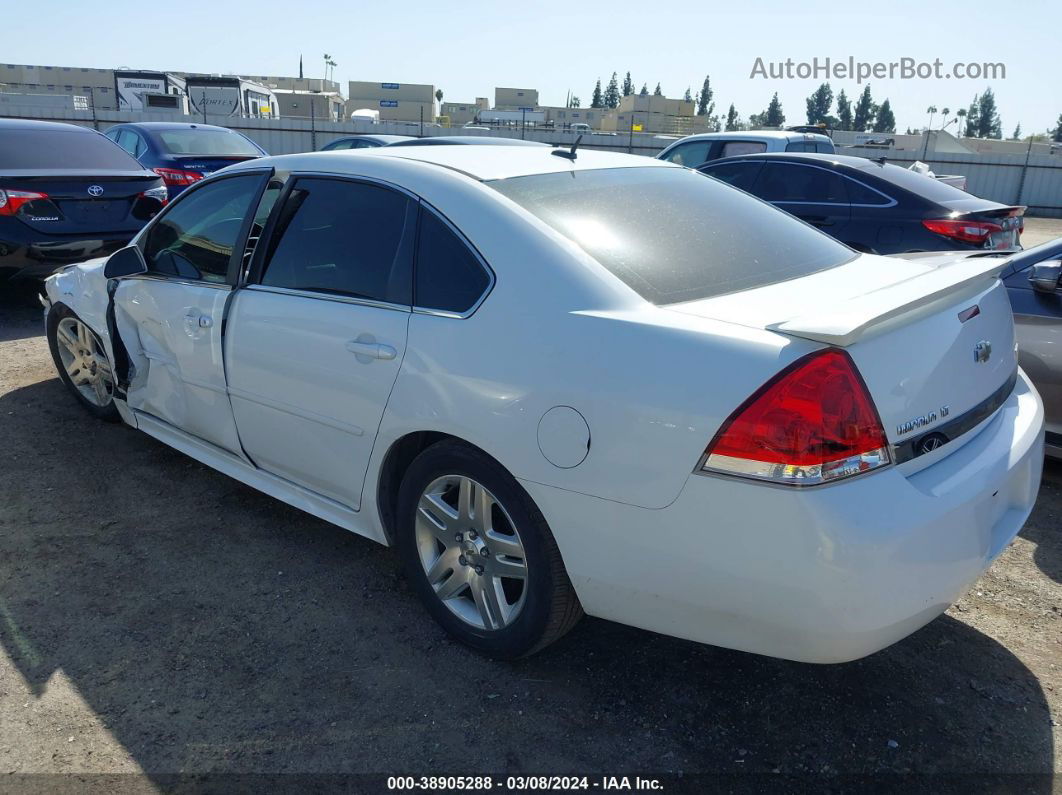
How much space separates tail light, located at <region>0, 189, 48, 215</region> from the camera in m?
6.80

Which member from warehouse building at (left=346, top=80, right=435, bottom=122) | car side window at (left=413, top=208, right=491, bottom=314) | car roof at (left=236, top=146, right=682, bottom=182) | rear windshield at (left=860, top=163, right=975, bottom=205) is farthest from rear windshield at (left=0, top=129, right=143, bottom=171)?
warehouse building at (left=346, top=80, right=435, bottom=122)

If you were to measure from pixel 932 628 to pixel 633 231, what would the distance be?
180cm

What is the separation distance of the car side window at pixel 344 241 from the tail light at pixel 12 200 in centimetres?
463

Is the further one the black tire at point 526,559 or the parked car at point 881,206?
the parked car at point 881,206

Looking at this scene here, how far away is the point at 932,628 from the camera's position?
3080 mm

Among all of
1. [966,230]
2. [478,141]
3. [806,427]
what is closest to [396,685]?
[806,427]

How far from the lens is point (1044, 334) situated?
14.0ft

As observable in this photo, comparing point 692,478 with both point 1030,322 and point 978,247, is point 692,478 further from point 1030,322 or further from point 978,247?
point 978,247

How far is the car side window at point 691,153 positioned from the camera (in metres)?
11.4

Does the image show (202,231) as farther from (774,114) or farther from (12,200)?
(774,114)

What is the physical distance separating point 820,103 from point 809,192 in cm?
12374

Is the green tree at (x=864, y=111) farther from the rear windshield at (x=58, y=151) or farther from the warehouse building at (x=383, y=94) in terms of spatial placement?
the rear windshield at (x=58, y=151)

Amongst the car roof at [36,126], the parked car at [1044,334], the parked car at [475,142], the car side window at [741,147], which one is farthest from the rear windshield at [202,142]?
the parked car at [1044,334]

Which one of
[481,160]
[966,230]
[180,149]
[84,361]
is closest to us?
[481,160]
